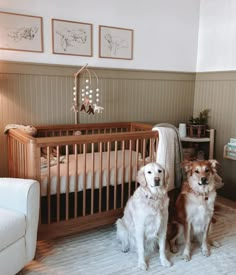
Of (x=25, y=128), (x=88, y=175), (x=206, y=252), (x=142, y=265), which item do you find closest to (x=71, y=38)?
(x=25, y=128)

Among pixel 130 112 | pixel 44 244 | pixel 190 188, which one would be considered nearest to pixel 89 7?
pixel 130 112

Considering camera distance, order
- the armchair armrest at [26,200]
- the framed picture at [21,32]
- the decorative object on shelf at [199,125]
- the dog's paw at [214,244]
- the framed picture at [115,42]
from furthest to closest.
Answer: the decorative object on shelf at [199,125] → the framed picture at [115,42] → the framed picture at [21,32] → the dog's paw at [214,244] → the armchair armrest at [26,200]

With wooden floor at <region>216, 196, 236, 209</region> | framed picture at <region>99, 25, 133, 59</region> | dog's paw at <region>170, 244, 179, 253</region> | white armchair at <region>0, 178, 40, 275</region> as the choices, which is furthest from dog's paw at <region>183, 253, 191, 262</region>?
framed picture at <region>99, 25, 133, 59</region>

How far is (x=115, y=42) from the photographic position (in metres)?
3.40

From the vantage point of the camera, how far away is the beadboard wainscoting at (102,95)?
2947mm

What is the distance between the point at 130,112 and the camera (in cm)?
371

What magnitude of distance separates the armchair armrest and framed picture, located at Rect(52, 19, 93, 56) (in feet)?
5.17

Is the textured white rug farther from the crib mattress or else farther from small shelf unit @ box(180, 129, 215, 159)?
small shelf unit @ box(180, 129, 215, 159)

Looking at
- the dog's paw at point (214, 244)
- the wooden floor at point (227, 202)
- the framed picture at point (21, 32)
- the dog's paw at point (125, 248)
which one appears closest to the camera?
the dog's paw at point (125, 248)

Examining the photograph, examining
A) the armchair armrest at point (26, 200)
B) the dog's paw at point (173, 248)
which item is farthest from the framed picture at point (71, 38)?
the dog's paw at point (173, 248)

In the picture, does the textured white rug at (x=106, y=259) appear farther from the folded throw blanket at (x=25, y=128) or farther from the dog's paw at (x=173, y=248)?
the folded throw blanket at (x=25, y=128)

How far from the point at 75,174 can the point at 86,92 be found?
1.22m

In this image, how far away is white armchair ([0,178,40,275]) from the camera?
6.19 ft

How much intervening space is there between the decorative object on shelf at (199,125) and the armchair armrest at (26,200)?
2.34 m
